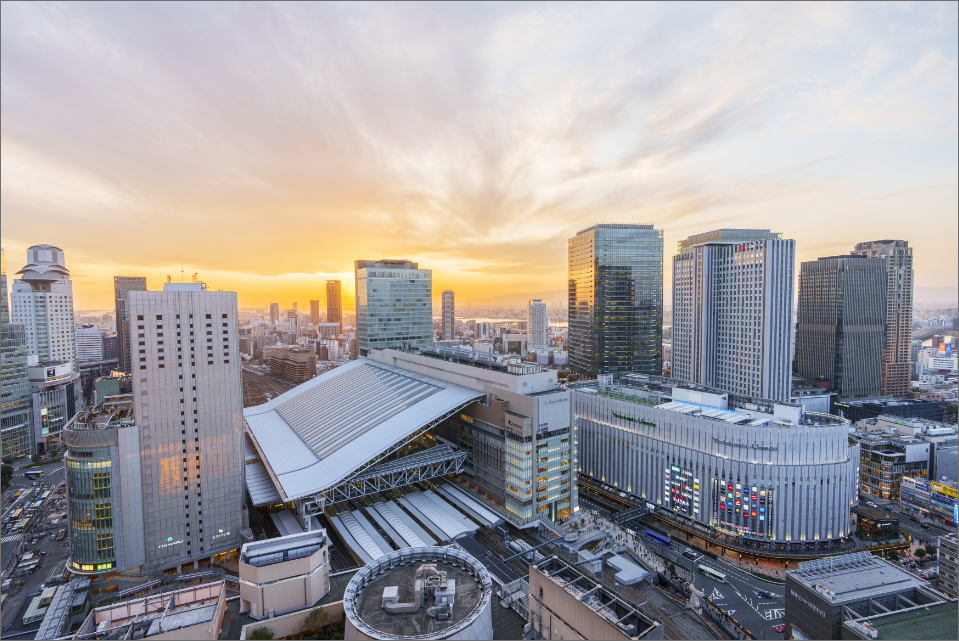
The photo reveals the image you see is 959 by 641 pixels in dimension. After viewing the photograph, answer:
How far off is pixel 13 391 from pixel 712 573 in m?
114

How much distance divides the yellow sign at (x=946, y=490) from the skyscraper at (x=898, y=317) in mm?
79167

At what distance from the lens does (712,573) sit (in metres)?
46.8

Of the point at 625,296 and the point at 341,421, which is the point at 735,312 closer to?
the point at 625,296

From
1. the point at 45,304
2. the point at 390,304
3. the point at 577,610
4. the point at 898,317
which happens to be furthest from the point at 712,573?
the point at 45,304

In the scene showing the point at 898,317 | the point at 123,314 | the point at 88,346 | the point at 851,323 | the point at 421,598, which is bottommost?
the point at 88,346

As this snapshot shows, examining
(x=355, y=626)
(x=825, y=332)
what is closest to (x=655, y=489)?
(x=355, y=626)

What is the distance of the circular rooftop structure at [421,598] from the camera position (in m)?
21.6

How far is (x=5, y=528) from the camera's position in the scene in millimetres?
56969

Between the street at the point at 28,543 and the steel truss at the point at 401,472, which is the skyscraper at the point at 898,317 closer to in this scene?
the steel truss at the point at 401,472

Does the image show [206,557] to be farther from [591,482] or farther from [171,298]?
[591,482]

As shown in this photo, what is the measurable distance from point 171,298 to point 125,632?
2963 centimetres

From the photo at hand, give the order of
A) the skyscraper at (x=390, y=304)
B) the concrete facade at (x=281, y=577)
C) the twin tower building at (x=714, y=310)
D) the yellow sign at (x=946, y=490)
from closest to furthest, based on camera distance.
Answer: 1. the concrete facade at (x=281, y=577)
2. the yellow sign at (x=946, y=490)
3. the skyscraper at (x=390, y=304)
4. the twin tower building at (x=714, y=310)

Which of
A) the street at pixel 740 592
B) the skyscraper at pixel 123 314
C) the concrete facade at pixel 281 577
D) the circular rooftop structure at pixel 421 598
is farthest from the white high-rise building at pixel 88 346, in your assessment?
the street at pixel 740 592

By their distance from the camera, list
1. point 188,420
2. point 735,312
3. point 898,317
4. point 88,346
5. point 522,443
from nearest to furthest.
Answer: point 188,420, point 522,443, point 735,312, point 898,317, point 88,346
